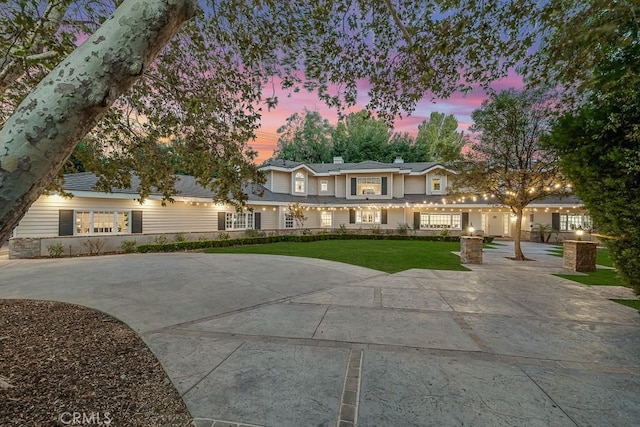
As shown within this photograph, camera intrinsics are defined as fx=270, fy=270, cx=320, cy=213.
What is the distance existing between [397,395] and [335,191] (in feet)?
76.1

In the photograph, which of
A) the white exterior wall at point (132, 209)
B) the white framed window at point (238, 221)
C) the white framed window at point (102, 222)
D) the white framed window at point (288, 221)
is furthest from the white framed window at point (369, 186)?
the white framed window at point (102, 222)

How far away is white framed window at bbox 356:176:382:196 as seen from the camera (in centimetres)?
2417

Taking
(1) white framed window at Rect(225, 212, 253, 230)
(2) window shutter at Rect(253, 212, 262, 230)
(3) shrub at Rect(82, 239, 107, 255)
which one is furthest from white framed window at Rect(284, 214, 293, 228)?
(3) shrub at Rect(82, 239, 107, 255)

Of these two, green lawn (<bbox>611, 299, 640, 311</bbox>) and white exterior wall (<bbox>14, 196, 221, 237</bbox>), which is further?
white exterior wall (<bbox>14, 196, 221, 237</bbox>)

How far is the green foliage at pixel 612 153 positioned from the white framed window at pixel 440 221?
58.7ft

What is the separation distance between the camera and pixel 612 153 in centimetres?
427

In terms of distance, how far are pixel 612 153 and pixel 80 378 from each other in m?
7.77

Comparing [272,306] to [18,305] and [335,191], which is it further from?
[335,191]

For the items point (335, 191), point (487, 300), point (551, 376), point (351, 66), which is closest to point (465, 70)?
point (351, 66)

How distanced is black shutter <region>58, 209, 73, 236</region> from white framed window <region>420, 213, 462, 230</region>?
73.7 feet

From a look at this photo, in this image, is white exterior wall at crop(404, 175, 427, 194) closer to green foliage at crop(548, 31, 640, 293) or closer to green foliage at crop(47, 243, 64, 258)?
→ green foliage at crop(548, 31, 640, 293)

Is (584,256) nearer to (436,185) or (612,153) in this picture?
(612,153)

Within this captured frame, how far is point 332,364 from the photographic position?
3207 millimetres

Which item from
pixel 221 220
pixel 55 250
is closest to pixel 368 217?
pixel 221 220
